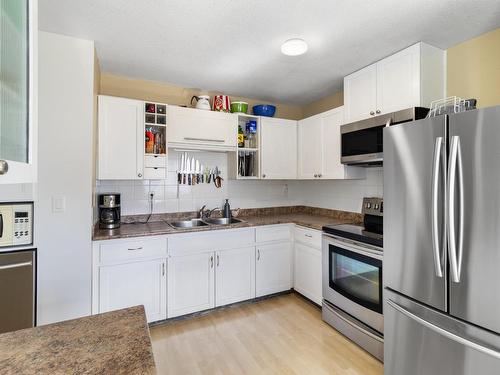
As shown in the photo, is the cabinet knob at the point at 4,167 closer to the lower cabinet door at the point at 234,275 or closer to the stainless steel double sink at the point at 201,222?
the lower cabinet door at the point at 234,275

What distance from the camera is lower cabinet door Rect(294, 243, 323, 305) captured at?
2658 mm

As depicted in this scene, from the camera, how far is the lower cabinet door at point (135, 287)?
7.14 ft

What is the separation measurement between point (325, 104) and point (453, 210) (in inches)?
93.9

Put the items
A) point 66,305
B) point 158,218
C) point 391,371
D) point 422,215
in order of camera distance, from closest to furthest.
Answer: point 422,215, point 391,371, point 66,305, point 158,218

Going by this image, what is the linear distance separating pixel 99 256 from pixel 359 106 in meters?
2.62

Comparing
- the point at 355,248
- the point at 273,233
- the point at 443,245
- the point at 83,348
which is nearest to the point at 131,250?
the point at 273,233

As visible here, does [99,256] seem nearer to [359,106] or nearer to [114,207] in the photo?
[114,207]

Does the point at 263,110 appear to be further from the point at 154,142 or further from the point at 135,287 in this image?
the point at 135,287

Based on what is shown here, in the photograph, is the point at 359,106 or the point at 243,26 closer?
the point at 243,26

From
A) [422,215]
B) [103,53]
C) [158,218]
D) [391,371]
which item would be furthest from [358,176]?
[103,53]

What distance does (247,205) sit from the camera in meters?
3.44

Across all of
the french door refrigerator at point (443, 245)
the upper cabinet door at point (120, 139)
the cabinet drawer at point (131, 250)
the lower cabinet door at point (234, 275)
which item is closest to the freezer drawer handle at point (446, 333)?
the french door refrigerator at point (443, 245)

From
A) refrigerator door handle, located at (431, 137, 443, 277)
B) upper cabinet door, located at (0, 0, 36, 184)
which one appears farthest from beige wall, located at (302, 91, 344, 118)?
upper cabinet door, located at (0, 0, 36, 184)

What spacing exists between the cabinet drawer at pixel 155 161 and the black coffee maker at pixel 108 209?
405 millimetres
